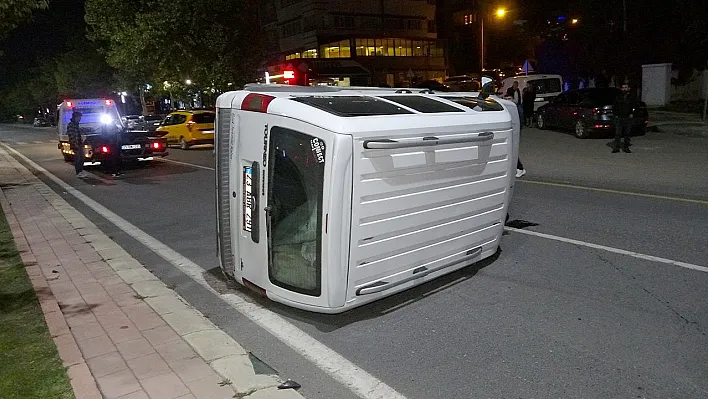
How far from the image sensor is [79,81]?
2440 inches

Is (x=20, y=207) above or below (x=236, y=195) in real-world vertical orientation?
below

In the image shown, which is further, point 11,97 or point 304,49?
point 11,97

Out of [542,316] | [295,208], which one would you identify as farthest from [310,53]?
[542,316]

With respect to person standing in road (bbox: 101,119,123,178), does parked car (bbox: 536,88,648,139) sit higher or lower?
higher

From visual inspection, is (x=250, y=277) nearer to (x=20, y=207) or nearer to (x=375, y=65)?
(x=20, y=207)

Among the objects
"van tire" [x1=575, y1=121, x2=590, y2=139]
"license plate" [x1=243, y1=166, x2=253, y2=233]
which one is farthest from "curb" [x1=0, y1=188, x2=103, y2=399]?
"van tire" [x1=575, y1=121, x2=590, y2=139]

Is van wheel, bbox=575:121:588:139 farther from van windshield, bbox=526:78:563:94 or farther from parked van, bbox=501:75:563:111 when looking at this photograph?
van windshield, bbox=526:78:563:94

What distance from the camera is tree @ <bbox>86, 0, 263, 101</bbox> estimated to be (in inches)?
1145

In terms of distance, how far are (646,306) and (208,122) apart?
2219 cm

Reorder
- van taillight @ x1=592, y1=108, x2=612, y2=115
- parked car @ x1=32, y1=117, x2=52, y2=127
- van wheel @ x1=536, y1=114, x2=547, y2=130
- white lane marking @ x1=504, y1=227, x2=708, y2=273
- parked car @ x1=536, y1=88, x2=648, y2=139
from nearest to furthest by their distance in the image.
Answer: white lane marking @ x1=504, y1=227, x2=708, y2=273 < van taillight @ x1=592, y1=108, x2=612, y2=115 < parked car @ x1=536, y1=88, x2=648, y2=139 < van wheel @ x1=536, y1=114, x2=547, y2=130 < parked car @ x1=32, y1=117, x2=52, y2=127

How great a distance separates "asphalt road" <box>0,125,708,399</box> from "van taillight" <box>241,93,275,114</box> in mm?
1917

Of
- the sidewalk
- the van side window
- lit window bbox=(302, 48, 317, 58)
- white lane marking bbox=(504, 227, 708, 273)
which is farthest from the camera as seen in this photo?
lit window bbox=(302, 48, 317, 58)

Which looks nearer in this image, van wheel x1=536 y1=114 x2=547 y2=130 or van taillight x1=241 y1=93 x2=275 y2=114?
van taillight x1=241 y1=93 x2=275 y2=114

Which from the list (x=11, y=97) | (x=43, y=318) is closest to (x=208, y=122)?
(x=43, y=318)
